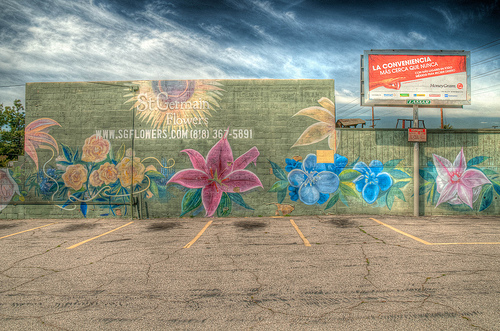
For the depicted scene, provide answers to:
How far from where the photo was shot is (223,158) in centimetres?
1073

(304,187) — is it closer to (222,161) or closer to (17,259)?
(222,161)

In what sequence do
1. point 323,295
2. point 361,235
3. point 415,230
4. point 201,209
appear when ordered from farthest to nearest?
point 201,209 → point 415,230 → point 361,235 → point 323,295

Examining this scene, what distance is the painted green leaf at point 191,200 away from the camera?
420 inches

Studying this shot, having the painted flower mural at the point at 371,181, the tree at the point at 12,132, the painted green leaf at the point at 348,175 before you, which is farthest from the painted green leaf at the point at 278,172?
the tree at the point at 12,132

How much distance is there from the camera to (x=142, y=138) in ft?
35.5

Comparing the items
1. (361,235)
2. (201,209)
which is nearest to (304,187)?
(361,235)

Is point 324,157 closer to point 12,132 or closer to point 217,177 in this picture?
point 217,177

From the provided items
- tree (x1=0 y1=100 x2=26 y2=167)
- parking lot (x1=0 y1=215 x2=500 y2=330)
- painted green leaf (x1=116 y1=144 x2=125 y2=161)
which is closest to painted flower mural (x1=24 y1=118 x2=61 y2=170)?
painted green leaf (x1=116 y1=144 x2=125 y2=161)

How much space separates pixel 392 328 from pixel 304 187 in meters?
7.56

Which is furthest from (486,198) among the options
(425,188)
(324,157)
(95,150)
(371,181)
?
(95,150)

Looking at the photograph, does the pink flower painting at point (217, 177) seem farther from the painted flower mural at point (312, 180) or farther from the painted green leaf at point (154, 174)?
the painted flower mural at point (312, 180)

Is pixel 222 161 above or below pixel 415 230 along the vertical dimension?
above

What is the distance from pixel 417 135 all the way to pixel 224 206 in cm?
804

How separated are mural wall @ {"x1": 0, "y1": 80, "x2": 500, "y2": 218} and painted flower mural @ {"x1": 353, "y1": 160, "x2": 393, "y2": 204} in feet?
0.13
